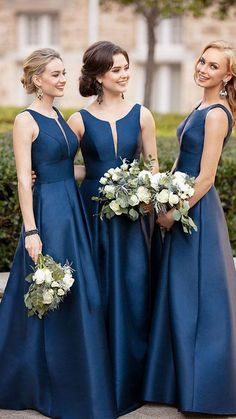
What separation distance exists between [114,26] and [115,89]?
16.4 meters

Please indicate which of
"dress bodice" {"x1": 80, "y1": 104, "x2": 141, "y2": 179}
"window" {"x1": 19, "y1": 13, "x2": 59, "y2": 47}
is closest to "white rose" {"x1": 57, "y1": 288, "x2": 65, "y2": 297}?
"dress bodice" {"x1": 80, "y1": 104, "x2": 141, "y2": 179}

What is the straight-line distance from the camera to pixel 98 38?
20641 mm

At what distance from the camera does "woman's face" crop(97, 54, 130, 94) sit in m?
4.65

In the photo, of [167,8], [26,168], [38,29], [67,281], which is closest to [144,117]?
[26,168]

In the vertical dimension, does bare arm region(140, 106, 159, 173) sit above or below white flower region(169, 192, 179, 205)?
above

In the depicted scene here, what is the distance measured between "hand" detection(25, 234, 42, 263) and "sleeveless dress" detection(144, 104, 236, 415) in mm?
683

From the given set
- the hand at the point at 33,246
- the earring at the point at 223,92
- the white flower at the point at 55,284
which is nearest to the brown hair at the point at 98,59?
the earring at the point at 223,92

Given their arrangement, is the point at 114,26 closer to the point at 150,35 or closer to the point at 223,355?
the point at 150,35

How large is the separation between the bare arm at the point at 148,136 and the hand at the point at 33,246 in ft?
2.42

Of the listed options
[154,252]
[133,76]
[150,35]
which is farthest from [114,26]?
[154,252]

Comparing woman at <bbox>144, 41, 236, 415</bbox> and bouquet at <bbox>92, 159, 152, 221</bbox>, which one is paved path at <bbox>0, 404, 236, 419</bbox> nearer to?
woman at <bbox>144, 41, 236, 415</bbox>

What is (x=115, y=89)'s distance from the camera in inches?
185

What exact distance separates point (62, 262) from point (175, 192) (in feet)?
2.19

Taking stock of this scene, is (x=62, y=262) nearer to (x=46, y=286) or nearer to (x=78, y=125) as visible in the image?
(x=46, y=286)
